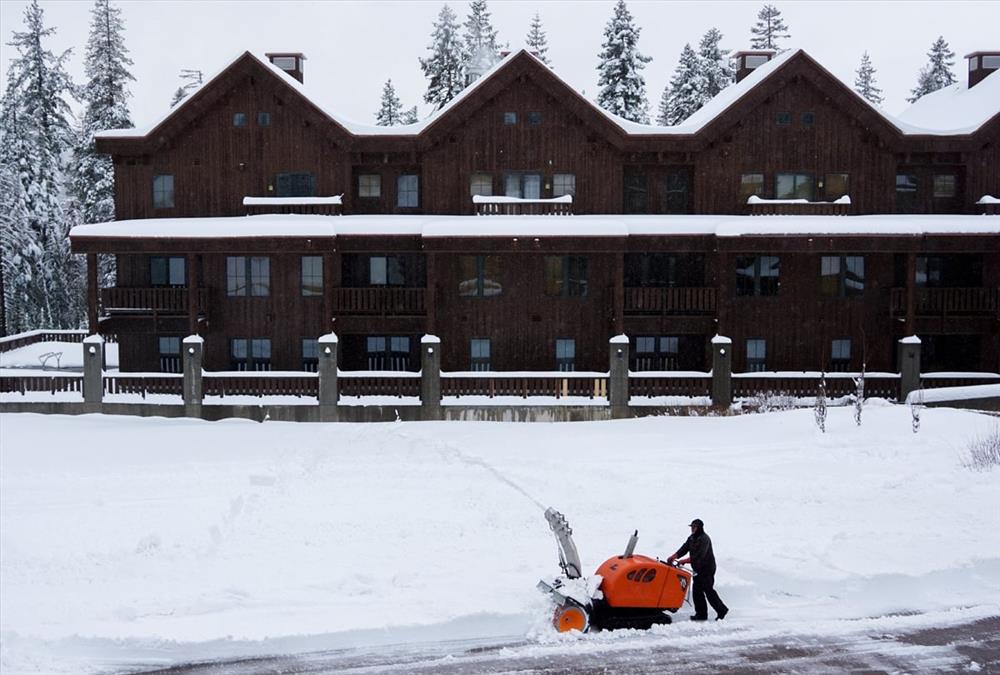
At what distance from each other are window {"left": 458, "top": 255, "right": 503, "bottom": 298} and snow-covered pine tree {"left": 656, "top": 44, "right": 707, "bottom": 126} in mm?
21604

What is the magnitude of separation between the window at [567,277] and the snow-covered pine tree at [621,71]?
16.9m

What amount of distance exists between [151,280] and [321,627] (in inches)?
861

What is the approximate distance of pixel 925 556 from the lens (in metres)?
14.4

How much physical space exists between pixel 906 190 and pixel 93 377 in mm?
26538

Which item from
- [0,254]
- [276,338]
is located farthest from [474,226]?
[0,254]

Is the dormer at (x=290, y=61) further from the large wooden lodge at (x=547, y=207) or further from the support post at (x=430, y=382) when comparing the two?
the support post at (x=430, y=382)

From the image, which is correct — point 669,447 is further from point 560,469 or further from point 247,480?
point 247,480

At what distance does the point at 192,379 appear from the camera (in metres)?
27.0

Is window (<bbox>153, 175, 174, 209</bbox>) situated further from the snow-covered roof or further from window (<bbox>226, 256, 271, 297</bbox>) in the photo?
window (<bbox>226, 256, 271, 297</bbox>)

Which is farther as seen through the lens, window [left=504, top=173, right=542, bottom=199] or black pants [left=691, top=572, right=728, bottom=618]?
window [left=504, top=173, right=542, bottom=199]

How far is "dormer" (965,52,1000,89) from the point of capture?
3509 centimetres

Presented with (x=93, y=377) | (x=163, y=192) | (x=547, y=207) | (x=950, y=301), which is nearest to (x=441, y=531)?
(x=93, y=377)

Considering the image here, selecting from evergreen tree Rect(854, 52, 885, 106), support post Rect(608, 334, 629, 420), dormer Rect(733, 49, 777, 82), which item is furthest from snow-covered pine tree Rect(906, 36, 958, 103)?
support post Rect(608, 334, 629, 420)

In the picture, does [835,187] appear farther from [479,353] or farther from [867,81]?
[867,81]
